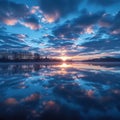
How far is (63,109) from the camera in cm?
646

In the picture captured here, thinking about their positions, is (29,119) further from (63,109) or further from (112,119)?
(112,119)

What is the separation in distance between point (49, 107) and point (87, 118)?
68.5 inches

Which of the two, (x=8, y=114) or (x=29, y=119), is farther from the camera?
(x=8, y=114)

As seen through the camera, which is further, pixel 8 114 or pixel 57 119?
pixel 8 114

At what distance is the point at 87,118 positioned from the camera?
18.1ft

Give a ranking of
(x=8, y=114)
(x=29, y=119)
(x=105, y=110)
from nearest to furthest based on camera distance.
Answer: (x=29, y=119) < (x=8, y=114) < (x=105, y=110)

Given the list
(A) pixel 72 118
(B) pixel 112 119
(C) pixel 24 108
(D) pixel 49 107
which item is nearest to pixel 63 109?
(D) pixel 49 107

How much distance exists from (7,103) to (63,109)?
7.91ft

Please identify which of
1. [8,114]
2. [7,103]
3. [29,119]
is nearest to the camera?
[29,119]

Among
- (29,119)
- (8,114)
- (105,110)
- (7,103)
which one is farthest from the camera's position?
A: (7,103)

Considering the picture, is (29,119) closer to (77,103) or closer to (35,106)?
(35,106)

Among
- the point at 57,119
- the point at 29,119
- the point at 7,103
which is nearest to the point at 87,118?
the point at 57,119

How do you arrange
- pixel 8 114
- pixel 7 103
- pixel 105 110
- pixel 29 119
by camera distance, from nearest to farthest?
pixel 29 119 < pixel 8 114 < pixel 105 110 < pixel 7 103

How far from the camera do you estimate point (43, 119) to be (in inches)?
209
